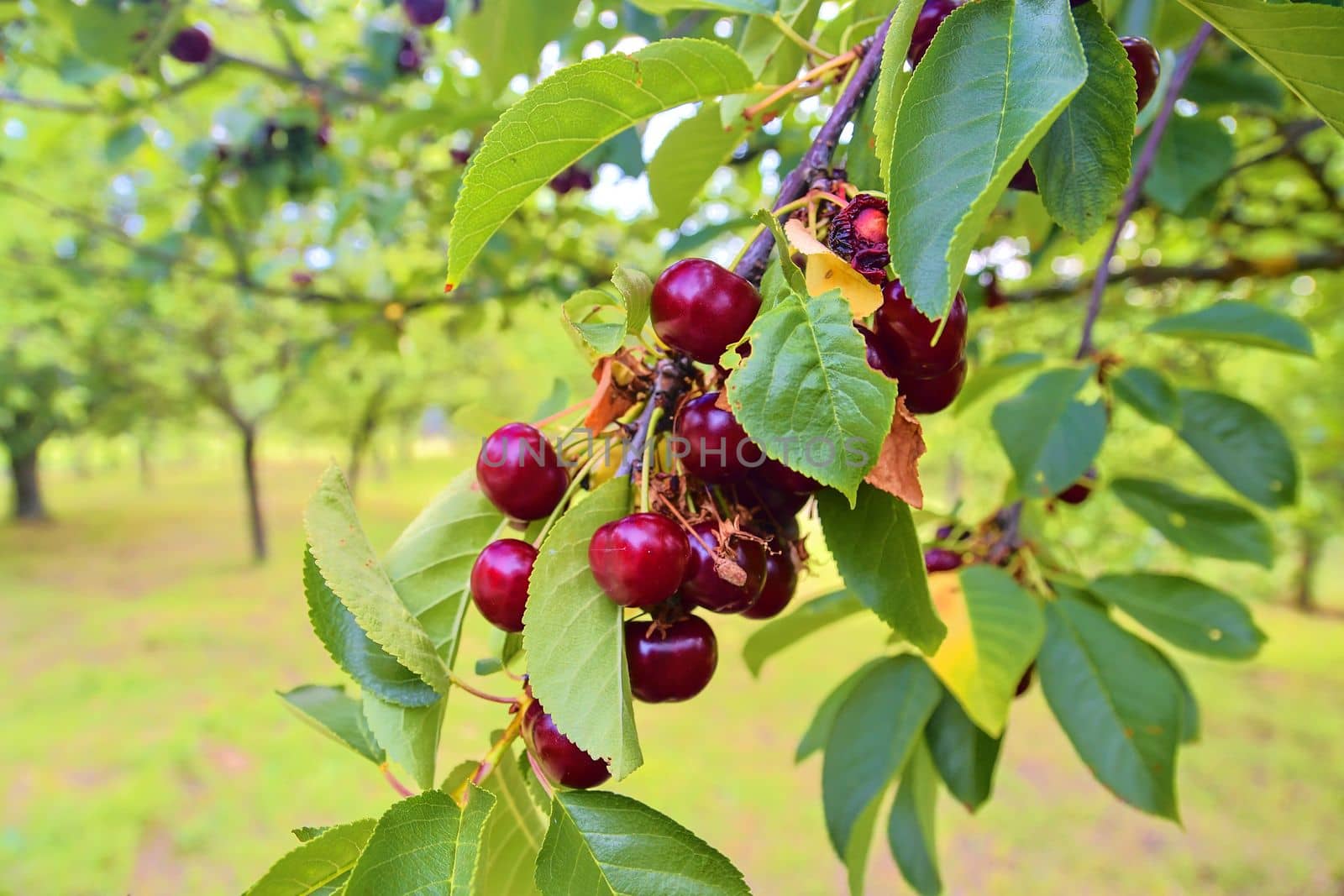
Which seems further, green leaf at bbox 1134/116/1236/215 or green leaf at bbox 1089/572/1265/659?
green leaf at bbox 1134/116/1236/215

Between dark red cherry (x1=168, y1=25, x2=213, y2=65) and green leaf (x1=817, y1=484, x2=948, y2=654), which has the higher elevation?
dark red cherry (x1=168, y1=25, x2=213, y2=65)

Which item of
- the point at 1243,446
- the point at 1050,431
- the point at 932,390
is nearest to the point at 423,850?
the point at 932,390

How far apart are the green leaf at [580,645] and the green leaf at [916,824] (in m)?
1.05

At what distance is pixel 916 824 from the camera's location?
1559 mm

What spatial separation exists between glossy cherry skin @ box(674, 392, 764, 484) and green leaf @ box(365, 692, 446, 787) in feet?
1.19

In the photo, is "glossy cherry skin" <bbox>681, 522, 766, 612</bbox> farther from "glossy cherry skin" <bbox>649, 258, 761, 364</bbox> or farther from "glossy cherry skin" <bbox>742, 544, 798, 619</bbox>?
"glossy cherry skin" <bbox>649, 258, 761, 364</bbox>

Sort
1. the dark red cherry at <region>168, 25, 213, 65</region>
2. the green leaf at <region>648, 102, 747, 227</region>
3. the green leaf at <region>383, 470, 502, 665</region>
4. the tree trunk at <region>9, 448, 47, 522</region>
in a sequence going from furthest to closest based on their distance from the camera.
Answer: the tree trunk at <region>9, 448, 47, 522</region> < the dark red cherry at <region>168, 25, 213, 65</region> < the green leaf at <region>648, 102, 747, 227</region> < the green leaf at <region>383, 470, 502, 665</region>

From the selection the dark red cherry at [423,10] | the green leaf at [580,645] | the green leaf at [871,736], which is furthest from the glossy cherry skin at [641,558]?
the dark red cherry at [423,10]

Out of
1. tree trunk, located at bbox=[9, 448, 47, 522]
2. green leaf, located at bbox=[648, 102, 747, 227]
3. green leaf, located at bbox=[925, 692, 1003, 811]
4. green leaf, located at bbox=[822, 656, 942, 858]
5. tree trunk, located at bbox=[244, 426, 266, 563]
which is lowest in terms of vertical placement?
tree trunk, located at bbox=[9, 448, 47, 522]

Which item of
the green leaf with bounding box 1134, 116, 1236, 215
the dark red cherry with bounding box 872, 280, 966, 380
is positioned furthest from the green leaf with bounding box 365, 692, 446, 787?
the green leaf with bounding box 1134, 116, 1236, 215

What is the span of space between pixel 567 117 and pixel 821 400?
0.41 metres

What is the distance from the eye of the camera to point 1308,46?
0.65 meters

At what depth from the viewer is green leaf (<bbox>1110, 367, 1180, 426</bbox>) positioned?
1.74 meters

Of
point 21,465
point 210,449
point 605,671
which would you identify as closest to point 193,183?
point 605,671
